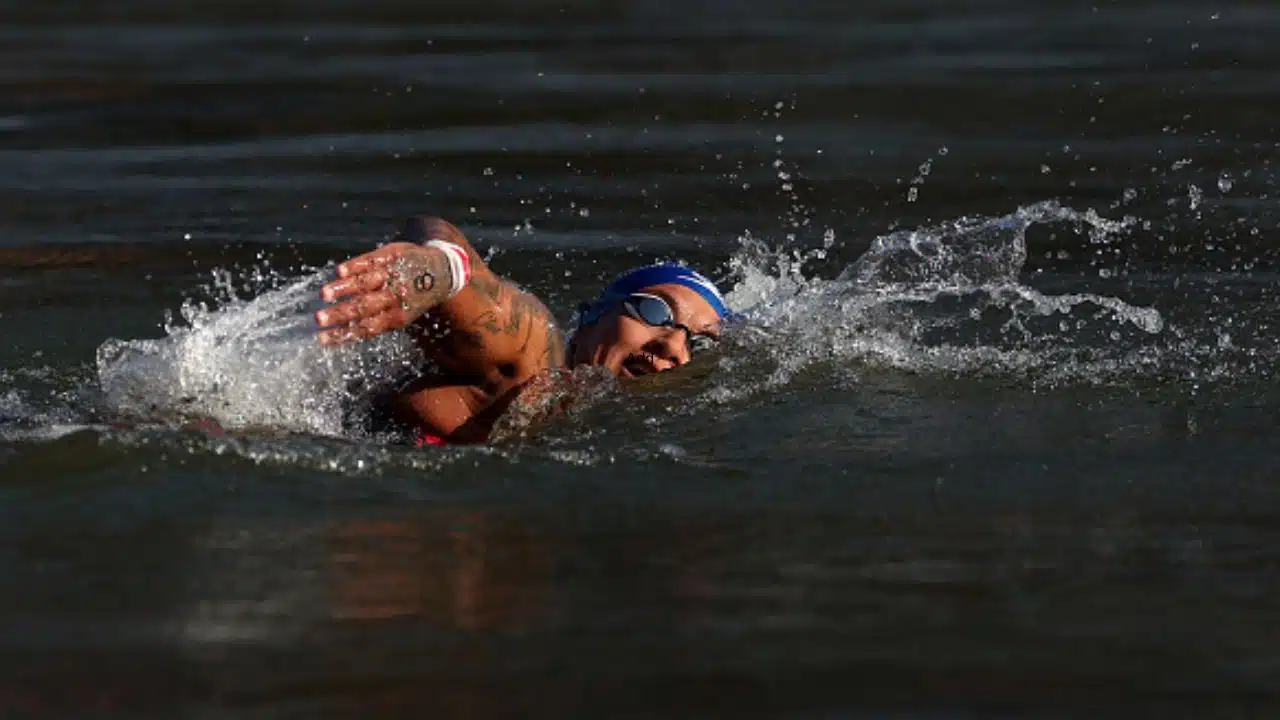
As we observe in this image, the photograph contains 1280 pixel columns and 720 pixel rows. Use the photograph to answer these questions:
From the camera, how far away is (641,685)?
4742mm

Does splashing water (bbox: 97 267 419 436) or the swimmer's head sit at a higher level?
the swimmer's head

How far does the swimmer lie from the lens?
580cm

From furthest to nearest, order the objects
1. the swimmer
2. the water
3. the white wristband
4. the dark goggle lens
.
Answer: the dark goggle lens < the white wristband < the swimmer < the water

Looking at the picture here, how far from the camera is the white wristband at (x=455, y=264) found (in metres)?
6.30

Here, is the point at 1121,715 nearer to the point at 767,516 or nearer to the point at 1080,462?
the point at 767,516

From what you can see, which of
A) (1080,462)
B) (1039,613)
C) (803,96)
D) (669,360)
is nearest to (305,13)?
(803,96)

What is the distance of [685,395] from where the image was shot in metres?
7.46

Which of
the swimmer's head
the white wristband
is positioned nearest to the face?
the swimmer's head

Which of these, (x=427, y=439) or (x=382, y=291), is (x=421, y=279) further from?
(x=427, y=439)

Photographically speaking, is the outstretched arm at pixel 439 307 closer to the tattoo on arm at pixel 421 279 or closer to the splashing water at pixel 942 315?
the tattoo on arm at pixel 421 279

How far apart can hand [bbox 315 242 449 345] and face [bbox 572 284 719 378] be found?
1.49m

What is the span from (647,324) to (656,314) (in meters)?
0.06

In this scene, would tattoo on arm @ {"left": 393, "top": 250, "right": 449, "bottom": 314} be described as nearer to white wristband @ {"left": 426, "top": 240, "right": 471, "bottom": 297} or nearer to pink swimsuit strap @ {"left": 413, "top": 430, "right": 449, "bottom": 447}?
white wristband @ {"left": 426, "top": 240, "right": 471, "bottom": 297}

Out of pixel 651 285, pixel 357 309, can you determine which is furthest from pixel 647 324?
pixel 357 309
